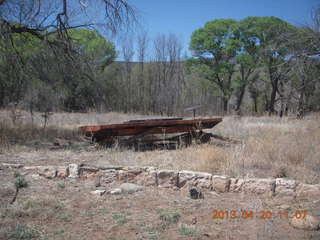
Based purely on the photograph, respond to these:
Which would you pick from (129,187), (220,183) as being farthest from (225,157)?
(129,187)

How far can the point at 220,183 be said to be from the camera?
3389 millimetres

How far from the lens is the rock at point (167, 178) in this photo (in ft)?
11.7

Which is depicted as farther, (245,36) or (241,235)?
(245,36)

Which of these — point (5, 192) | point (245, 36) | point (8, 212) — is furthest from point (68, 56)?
point (245, 36)

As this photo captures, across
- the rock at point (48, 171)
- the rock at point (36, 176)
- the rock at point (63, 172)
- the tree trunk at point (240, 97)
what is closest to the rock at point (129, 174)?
the rock at point (63, 172)

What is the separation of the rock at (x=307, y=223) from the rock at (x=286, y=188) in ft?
2.52

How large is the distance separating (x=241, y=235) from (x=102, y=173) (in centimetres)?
216

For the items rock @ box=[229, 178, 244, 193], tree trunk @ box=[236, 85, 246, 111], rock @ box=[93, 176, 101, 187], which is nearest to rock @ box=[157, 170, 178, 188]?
rock @ box=[229, 178, 244, 193]

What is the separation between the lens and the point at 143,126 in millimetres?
5812

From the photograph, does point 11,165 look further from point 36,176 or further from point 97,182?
point 97,182

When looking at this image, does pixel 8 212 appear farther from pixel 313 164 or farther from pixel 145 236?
pixel 313 164

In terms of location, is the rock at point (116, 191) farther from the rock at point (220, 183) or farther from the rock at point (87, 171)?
the rock at point (220, 183)

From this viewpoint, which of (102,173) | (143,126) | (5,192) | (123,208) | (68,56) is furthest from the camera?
(68,56)

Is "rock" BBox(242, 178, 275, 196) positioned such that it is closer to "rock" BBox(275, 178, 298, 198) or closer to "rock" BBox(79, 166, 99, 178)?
"rock" BBox(275, 178, 298, 198)
